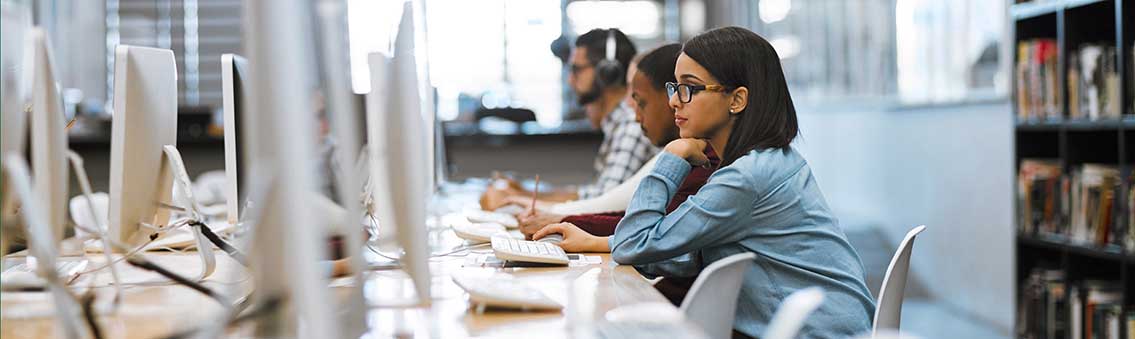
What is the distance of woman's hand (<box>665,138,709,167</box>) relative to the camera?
6.93 feet

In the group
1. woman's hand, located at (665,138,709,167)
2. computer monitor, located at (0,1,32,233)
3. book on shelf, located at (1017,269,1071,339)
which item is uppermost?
computer monitor, located at (0,1,32,233)

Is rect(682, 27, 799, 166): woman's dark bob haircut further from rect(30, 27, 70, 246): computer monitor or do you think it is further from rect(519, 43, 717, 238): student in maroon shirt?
rect(30, 27, 70, 246): computer monitor

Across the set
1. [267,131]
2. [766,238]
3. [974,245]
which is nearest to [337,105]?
[267,131]

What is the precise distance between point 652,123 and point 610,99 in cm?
115

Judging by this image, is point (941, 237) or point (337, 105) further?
point (941, 237)

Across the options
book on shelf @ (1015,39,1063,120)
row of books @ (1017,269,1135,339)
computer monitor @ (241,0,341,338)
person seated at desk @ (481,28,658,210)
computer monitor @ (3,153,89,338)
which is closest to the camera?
computer monitor @ (241,0,341,338)

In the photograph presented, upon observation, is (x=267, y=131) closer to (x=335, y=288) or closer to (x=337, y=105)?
(x=337, y=105)

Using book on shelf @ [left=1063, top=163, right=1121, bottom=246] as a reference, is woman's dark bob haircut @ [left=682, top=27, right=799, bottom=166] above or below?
above

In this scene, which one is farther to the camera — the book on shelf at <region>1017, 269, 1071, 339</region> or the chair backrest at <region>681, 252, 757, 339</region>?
the book on shelf at <region>1017, 269, 1071, 339</region>

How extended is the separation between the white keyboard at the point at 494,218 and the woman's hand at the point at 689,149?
2.21 ft

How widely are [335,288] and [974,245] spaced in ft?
12.5

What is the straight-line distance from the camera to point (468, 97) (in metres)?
8.09

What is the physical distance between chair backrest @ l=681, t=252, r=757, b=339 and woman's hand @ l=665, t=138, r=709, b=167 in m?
0.58

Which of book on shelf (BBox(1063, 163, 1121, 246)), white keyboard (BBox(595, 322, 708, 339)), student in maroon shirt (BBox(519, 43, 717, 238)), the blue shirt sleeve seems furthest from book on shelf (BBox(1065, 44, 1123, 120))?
white keyboard (BBox(595, 322, 708, 339))
